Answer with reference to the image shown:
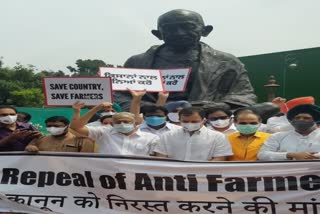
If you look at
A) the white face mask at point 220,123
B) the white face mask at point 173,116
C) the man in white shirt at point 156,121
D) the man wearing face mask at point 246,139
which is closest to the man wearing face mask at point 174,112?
the white face mask at point 173,116

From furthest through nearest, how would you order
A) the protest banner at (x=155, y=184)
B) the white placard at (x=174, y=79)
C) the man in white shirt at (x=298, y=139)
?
the white placard at (x=174, y=79)
the man in white shirt at (x=298, y=139)
the protest banner at (x=155, y=184)

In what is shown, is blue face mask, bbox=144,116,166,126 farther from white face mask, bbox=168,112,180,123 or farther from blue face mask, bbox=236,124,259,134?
blue face mask, bbox=236,124,259,134

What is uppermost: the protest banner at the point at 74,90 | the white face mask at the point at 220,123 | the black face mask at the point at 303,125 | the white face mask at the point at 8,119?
the protest banner at the point at 74,90

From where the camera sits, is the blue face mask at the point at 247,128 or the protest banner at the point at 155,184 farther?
the blue face mask at the point at 247,128

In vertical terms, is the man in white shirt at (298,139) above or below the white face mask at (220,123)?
above

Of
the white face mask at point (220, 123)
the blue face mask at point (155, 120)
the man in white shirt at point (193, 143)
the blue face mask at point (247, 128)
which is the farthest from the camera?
the blue face mask at point (155, 120)

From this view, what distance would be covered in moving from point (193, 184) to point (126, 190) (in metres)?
0.60

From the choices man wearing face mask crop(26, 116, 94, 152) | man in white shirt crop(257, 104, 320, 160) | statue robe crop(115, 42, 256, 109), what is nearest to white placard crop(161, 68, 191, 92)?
statue robe crop(115, 42, 256, 109)

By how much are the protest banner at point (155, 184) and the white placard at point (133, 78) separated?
2.19m

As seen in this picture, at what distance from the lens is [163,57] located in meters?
10.2

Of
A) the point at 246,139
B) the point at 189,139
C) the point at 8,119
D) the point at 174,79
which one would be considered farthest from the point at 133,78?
the point at 246,139

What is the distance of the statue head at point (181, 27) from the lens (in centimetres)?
968

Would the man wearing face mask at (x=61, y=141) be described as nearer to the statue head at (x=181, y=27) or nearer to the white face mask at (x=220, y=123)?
the white face mask at (x=220, y=123)

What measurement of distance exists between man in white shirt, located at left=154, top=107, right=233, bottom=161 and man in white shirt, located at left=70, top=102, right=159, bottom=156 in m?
0.14
